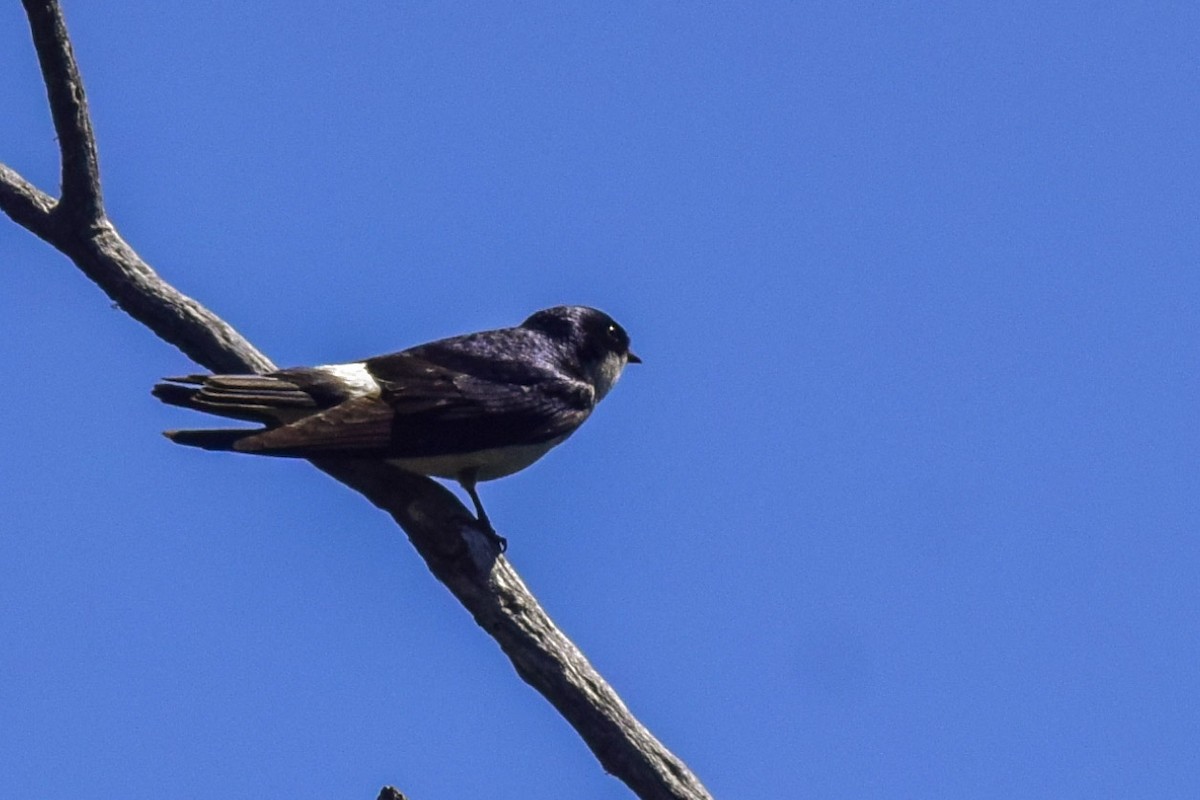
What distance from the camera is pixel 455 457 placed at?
26.8 feet

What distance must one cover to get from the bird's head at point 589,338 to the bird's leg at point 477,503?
4.69 feet

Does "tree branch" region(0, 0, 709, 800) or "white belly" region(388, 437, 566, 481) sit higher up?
"white belly" region(388, 437, 566, 481)

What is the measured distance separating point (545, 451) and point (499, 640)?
2.00 meters

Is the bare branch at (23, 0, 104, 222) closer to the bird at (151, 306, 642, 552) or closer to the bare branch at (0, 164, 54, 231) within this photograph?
the bare branch at (0, 164, 54, 231)

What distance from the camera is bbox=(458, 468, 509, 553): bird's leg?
784 cm

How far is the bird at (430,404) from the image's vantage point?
750 centimetres

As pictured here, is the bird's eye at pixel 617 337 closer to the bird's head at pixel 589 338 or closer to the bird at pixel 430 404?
the bird's head at pixel 589 338

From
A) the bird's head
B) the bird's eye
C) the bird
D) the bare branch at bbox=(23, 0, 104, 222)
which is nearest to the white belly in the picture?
the bird

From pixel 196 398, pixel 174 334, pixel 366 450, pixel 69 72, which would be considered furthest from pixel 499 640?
pixel 69 72

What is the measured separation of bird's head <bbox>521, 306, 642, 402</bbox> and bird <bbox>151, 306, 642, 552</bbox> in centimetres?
1

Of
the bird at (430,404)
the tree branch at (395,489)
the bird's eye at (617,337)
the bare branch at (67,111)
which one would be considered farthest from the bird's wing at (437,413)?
the bare branch at (67,111)

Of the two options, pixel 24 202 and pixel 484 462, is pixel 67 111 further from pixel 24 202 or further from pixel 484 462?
pixel 484 462

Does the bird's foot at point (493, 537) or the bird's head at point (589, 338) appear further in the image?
the bird's head at point (589, 338)

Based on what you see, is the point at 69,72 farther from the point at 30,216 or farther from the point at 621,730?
the point at 621,730
